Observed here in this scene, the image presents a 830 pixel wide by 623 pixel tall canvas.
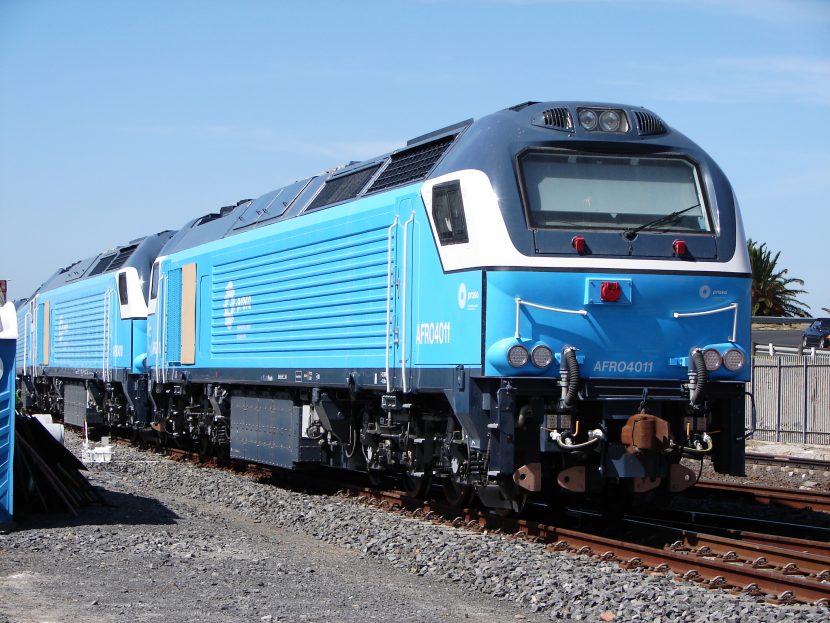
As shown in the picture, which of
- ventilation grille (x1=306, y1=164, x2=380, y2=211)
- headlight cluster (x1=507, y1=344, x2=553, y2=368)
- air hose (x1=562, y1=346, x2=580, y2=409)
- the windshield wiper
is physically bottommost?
air hose (x1=562, y1=346, x2=580, y2=409)

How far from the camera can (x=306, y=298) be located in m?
14.6

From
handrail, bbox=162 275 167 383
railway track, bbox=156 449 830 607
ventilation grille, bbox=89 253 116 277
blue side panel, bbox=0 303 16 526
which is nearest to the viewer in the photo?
railway track, bbox=156 449 830 607

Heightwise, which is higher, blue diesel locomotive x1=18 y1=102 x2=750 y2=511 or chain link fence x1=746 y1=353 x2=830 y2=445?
blue diesel locomotive x1=18 y1=102 x2=750 y2=511

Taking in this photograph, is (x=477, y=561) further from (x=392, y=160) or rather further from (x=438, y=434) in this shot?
(x=392, y=160)

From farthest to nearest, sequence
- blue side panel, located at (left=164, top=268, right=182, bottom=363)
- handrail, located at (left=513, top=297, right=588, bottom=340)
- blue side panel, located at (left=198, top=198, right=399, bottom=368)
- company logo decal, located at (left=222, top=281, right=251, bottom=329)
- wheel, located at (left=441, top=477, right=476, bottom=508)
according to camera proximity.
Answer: blue side panel, located at (left=164, top=268, right=182, bottom=363)
company logo decal, located at (left=222, top=281, right=251, bottom=329)
blue side panel, located at (left=198, top=198, right=399, bottom=368)
wheel, located at (left=441, top=477, right=476, bottom=508)
handrail, located at (left=513, top=297, right=588, bottom=340)

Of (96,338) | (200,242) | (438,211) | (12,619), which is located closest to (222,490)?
(200,242)

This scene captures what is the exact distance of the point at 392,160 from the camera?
1327cm

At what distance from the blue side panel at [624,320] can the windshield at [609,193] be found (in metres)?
0.55

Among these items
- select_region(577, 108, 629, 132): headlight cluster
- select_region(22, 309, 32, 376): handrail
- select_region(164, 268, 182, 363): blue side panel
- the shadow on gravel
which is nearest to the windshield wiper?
select_region(577, 108, 629, 132): headlight cluster

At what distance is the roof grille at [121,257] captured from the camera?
962 inches

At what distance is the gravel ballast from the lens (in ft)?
25.8

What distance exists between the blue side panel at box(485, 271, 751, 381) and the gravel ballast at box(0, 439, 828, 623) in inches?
71.1

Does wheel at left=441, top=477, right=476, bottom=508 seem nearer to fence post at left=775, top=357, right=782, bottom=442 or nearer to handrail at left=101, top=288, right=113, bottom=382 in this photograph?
fence post at left=775, top=357, right=782, bottom=442

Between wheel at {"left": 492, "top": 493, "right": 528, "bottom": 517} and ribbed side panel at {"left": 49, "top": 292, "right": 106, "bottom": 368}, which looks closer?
→ wheel at {"left": 492, "top": 493, "right": 528, "bottom": 517}
